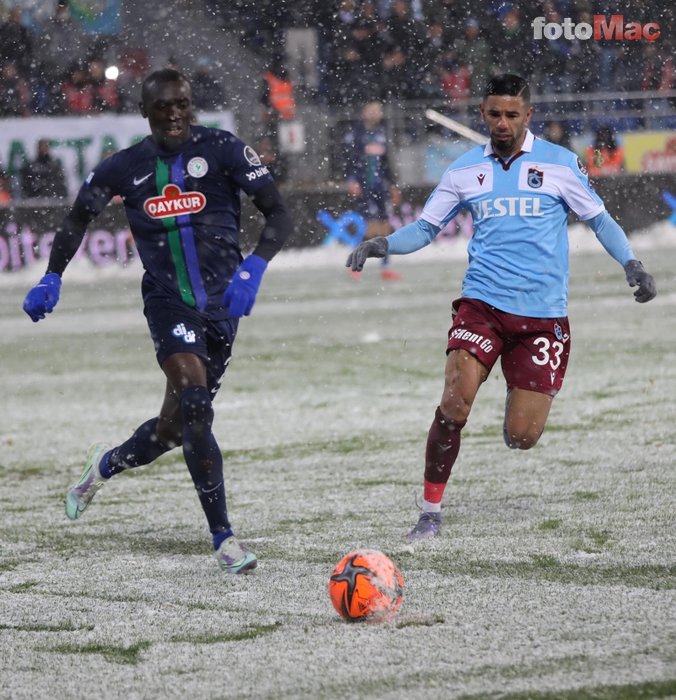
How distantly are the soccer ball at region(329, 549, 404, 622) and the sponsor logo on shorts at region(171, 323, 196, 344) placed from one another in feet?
4.26

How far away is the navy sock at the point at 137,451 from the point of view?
5766mm

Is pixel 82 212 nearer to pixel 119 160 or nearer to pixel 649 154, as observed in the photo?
pixel 119 160

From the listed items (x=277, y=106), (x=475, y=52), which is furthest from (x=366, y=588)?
(x=277, y=106)

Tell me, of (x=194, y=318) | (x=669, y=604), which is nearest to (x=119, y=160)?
(x=194, y=318)

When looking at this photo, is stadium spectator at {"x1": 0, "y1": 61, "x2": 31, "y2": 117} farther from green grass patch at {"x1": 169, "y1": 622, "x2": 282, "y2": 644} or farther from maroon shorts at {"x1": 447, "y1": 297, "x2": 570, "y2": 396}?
green grass patch at {"x1": 169, "y1": 622, "x2": 282, "y2": 644}

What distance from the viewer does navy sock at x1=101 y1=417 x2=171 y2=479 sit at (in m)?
5.77

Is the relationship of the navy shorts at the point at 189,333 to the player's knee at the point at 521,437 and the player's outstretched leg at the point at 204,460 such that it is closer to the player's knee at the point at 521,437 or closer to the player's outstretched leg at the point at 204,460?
the player's outstretched leg at the point at 204,460

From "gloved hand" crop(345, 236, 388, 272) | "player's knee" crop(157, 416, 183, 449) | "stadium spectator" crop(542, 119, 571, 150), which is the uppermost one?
"gloved hand" crop(345, 236, 388, 272)

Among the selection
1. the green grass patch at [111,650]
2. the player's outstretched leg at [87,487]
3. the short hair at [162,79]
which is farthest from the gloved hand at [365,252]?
the green grass patch at [111,650]

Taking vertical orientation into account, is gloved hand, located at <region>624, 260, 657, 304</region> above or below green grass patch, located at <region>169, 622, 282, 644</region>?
above

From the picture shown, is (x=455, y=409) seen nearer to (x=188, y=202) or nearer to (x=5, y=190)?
(x=188, y=202)

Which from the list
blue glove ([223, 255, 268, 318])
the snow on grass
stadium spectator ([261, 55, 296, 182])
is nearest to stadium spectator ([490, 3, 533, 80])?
stadium spectator ([261, 55, 296, 182])

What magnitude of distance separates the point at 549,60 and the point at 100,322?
27.8 ft

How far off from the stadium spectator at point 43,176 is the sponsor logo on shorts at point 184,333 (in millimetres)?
14039
